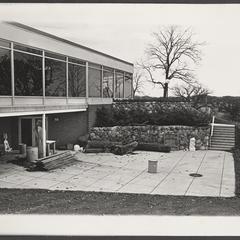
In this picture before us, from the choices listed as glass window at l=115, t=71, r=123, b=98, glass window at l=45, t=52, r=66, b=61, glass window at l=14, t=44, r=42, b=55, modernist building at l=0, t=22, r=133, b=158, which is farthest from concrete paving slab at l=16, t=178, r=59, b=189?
glass window at l=115, t=71, r=123, b=98

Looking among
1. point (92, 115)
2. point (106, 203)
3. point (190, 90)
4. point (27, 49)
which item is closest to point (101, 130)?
point (92, 115)

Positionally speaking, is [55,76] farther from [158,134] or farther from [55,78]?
[158,134]

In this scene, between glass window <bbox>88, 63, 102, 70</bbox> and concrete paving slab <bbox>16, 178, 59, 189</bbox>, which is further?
glass window <bbox>88, 63, 102, 70</bbox>

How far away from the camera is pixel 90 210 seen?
29.9 feet

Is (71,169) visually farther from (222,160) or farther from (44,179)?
(222,160)

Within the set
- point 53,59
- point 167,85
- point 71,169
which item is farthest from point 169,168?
point 167,85

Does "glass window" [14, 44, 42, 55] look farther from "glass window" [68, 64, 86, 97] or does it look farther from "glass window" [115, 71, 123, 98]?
"glass window" [115, 71, 123, 98]

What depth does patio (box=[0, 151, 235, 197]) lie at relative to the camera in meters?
11.6

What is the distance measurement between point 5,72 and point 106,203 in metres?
7.48

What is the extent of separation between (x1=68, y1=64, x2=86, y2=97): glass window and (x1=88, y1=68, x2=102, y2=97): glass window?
829 mm

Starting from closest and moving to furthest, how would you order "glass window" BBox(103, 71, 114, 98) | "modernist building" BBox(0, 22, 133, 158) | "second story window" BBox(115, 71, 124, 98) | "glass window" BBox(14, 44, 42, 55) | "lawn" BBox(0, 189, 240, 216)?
"lawn" BBox(0, 189, 240, 216), "modernist building" BBox(0, 22, 133, 158), "glass window" BBox(14, 44, 42, 55), "glass window" BBox(103, 71, 114, 98), "second story window" BBox(115, 71, 124, 98)

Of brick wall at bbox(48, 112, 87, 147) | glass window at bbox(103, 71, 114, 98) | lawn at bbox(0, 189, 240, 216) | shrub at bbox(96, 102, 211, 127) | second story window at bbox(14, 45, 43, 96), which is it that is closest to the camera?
lawn at bbox(0, 189, 240, 216)

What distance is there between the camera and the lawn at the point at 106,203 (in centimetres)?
899

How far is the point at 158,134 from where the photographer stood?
21453 mm
